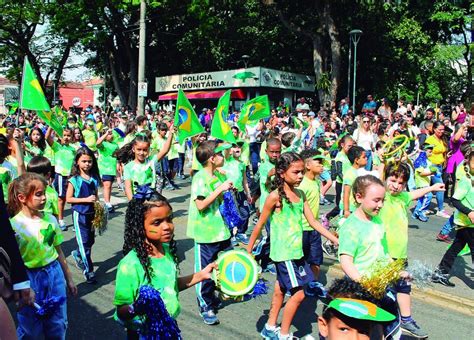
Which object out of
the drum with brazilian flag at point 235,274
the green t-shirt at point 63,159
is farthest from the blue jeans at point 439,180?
the drum with brazilian flag at point 235,274

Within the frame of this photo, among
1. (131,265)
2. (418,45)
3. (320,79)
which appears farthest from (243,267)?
(418,45)

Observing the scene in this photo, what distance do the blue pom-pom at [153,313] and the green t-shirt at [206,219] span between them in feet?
6.90

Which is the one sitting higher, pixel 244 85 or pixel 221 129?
pixel 244 85

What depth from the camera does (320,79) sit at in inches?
989

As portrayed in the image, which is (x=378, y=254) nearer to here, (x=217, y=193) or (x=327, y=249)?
(x=217, y=193)

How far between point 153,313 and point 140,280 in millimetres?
221

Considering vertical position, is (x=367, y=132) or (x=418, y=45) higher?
(x=418, y=45)

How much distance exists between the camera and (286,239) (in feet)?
14.3

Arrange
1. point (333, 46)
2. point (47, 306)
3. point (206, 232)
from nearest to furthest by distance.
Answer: point (47, 306) → point (206, 232) → point (333, 46)

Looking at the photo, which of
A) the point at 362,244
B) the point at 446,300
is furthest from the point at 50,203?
the point at 446,300

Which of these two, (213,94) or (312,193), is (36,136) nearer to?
(312,193)

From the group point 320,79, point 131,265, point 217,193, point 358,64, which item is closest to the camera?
point 131,265

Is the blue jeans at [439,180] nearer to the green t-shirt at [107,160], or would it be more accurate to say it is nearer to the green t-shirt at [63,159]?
the green t-shirt at [107,160]

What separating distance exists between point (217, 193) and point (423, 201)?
626cm
